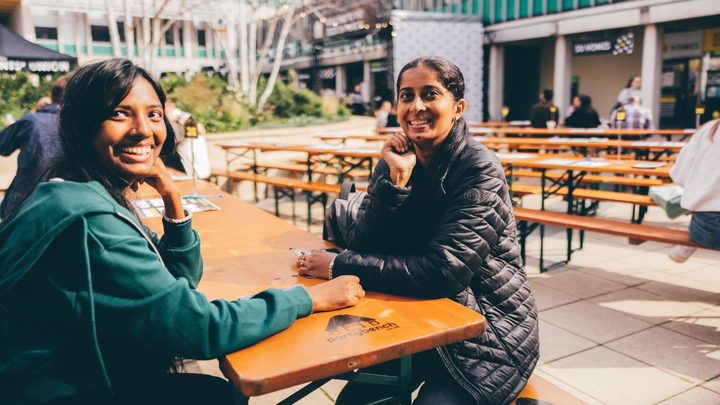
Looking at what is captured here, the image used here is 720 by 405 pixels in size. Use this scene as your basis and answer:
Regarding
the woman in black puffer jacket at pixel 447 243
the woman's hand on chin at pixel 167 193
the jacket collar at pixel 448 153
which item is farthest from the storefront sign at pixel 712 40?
the woman's hand on chin at pixel 167 193

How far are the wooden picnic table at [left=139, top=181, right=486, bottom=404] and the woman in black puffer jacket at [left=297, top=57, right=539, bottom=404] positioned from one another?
10 centimetres

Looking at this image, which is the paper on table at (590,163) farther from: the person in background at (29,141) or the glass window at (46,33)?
the glass window at (46,33)

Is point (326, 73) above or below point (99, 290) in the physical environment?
above

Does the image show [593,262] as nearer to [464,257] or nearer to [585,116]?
[464,257]

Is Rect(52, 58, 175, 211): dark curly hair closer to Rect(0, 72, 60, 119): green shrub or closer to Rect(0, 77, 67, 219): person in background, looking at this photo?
Rect(0, 77, 67, 219): person in background

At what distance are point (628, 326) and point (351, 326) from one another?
311cm

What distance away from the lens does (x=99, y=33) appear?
41.8m

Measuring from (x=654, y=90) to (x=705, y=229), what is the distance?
14.2 m

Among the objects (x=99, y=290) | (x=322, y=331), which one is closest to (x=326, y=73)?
(x=322, y=331)

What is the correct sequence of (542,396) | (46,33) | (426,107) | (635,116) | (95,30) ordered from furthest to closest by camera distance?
(95,30) → (46,33) → (635,116) → (426,107) → (542,396)

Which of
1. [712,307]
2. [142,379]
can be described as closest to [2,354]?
[142,379]

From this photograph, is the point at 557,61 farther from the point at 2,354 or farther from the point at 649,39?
the point at 2,354

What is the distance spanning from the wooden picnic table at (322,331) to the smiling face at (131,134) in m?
0.59

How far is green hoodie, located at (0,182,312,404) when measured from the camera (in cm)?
117
